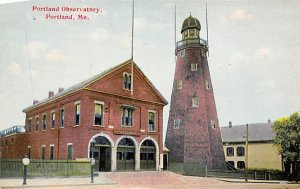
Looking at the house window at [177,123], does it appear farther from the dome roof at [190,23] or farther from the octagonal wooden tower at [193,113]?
the dome roof at [190,23]

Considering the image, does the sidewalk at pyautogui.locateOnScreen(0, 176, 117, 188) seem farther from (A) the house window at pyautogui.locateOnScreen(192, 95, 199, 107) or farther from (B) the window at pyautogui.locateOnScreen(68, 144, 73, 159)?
(A) the house window at pyautogui.locateOnScreen(192, 95, 199, 107)

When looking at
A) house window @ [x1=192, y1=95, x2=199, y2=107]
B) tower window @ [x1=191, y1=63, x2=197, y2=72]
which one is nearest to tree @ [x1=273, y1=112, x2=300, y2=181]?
tower window @ [x1=191, y1=63, x2=197, y2=72]

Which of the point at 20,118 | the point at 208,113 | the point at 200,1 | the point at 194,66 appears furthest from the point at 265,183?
the point at 20,118

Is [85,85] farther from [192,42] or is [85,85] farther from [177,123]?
[177,123]

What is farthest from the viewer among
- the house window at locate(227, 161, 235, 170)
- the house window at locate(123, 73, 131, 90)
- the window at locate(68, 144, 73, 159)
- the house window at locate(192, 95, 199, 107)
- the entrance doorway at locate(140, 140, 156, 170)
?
the house window at locate(192, 95, 199, 107)

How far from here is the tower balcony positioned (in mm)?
9025

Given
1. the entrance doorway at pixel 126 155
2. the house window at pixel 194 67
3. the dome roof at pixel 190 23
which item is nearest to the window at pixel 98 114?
the entrance doorway at pixel 126 155

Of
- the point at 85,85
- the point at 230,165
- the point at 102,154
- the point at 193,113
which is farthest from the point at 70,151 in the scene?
the point at 193,113

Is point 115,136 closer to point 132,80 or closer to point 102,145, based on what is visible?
point 102,145

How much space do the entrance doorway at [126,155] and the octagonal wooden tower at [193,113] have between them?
4.78ft

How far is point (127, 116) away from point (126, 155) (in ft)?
4.78

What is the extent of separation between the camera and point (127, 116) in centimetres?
1005

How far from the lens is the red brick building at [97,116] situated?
9000mm

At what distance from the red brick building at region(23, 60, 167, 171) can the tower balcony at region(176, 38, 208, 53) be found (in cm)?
130
